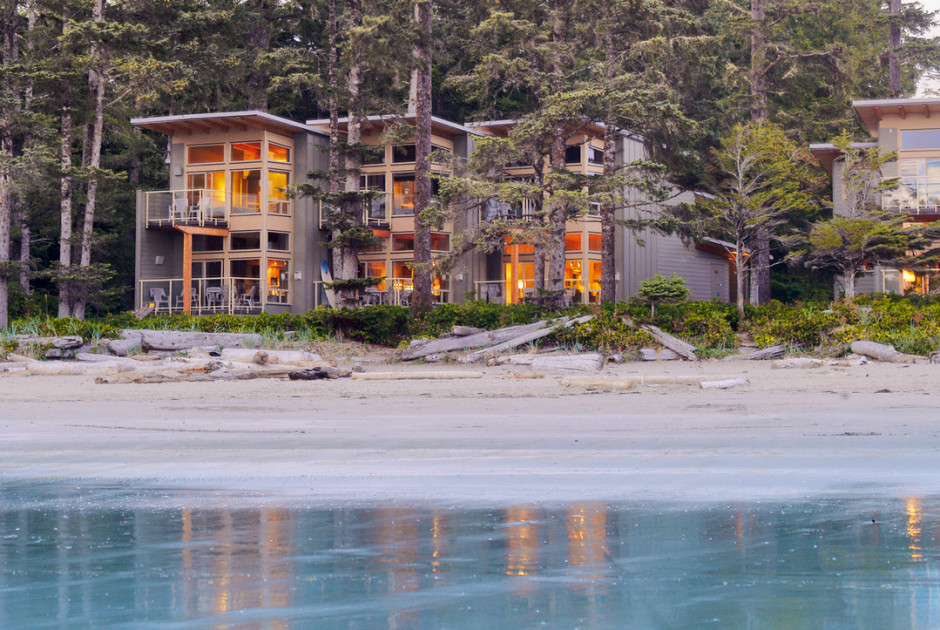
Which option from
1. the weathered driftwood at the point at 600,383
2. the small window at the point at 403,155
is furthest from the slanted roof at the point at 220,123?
the weathered driftwood at the point at 600,383

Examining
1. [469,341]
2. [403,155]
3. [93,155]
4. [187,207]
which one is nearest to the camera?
[469,341]

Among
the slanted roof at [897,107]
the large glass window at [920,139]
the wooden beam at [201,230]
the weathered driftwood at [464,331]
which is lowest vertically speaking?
the weathered driftwood at [464,331]

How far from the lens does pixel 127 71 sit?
26.4 metres

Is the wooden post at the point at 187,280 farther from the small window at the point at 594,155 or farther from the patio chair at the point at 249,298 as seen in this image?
the small window at the point at 594,155

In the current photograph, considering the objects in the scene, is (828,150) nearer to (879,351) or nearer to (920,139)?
(920,139)

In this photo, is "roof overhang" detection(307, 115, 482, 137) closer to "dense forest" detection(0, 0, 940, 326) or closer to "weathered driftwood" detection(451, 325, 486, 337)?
"dense forest" detection(0, 0, 940, 326)

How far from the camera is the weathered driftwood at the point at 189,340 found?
1961 cm

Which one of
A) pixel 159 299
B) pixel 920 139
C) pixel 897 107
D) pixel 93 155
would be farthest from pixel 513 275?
pixel 93 155

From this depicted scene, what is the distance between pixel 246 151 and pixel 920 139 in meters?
22.9

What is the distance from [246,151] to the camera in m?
31.9

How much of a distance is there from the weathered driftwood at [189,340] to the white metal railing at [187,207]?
11.9 metres

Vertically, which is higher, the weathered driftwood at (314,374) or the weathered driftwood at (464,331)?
the weathered driftwood at (464,331)

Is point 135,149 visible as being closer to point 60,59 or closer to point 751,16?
point 60,59

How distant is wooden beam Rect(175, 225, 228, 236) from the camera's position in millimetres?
30000
